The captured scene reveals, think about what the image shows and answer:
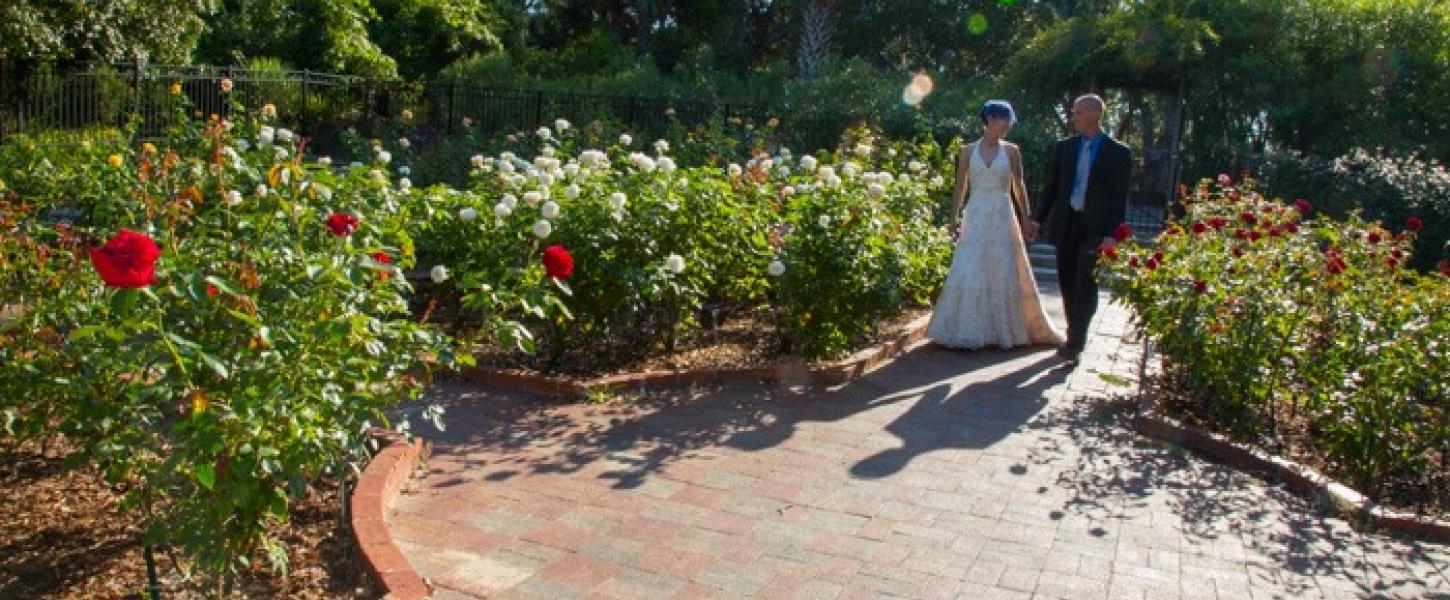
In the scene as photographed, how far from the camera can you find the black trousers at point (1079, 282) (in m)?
7.87

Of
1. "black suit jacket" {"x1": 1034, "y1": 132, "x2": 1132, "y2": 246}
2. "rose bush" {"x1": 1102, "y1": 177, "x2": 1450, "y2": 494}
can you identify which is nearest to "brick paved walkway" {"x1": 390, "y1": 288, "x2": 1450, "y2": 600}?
"rose bush" {"x1": 1102, "y1": 177, "x2": 1450, "y2": 494}

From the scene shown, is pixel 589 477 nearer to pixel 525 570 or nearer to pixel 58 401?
pixel 525 570

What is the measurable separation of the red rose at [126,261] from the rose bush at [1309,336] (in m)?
4.67

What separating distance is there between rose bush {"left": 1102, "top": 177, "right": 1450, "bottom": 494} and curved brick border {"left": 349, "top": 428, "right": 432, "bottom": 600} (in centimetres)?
363

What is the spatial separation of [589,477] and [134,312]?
214 cm

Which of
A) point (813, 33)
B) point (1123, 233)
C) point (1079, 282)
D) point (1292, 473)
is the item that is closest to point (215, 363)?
point (1292, 473)

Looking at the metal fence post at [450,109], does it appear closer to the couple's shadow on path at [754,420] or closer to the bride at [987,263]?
the bride at [987,263]

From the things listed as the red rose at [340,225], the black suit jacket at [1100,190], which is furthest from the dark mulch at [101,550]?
the black suit jacket at [1100,190]

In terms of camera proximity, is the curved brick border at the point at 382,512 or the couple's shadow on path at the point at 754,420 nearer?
the curved brick border at the point at 382,512

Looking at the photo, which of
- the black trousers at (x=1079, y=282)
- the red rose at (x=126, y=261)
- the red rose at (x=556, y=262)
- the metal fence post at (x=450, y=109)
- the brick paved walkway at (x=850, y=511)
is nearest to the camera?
the red rose at (x=126, y=261)

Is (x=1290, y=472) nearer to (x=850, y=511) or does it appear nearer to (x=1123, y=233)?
(x=850, y=511)

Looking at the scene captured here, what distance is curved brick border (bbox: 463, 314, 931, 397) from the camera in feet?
21.3

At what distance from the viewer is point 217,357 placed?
336 cm

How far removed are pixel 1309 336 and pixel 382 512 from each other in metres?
4.17
